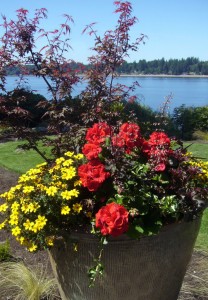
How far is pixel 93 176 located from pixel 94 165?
5.4 inches

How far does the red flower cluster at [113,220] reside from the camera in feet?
7.86

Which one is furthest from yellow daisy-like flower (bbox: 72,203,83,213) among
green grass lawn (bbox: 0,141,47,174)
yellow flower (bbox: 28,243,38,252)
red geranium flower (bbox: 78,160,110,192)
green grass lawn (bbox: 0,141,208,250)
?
green grass lawn (bbox: 0,141,47,174)

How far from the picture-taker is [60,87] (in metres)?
4.08

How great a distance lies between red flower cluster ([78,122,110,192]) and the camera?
8.67 feet

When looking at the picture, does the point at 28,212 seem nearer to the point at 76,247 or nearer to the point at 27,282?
the point at 76,247

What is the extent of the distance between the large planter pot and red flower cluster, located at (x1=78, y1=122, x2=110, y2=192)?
360 mm

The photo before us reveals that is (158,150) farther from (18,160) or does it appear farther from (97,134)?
(18,160)

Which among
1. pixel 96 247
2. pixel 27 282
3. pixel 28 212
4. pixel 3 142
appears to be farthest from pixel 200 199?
pixel 3 142

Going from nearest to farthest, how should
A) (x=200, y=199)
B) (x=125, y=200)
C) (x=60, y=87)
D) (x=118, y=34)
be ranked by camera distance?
(x=125, y=200) < (x=200, y=199) < (x=118, y=34) < (x=60, y=87)

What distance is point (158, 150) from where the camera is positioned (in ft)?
9.21

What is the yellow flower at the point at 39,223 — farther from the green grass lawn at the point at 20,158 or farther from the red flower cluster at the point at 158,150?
the green grass lawn at the point at 20,158

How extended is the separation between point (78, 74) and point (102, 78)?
283 millimetres

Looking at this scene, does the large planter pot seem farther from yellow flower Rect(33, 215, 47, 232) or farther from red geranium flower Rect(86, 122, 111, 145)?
red geranium flower Rect(86, 122, 111, 145)

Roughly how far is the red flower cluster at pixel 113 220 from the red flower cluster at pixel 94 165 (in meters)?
0.23
